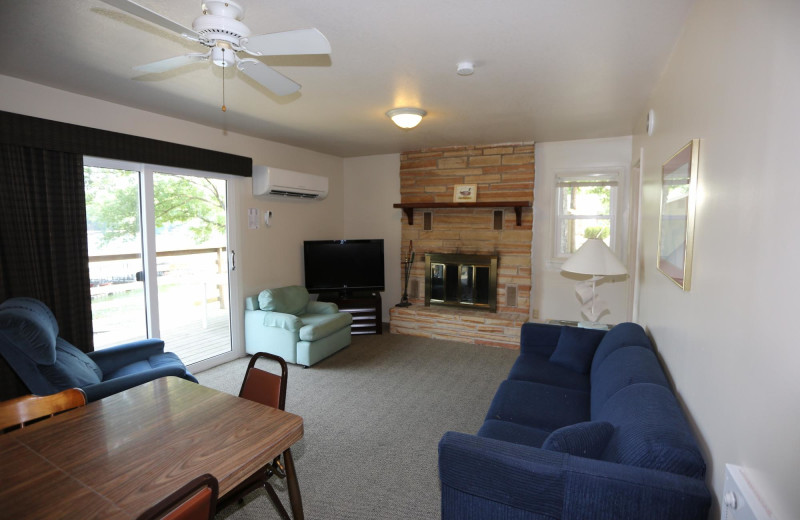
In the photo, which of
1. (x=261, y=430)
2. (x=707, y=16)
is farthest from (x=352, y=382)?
(x=707, y=16)

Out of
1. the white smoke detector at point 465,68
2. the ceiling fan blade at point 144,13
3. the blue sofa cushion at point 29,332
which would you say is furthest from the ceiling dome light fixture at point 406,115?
the blue sofa cushion at point 29,332

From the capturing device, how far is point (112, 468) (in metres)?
1.36

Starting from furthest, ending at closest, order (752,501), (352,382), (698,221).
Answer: (352,382), (698,221), (752,501)

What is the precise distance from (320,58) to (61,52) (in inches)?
57.5

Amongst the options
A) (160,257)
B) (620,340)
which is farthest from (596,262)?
(160,257)

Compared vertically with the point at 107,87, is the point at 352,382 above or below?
below

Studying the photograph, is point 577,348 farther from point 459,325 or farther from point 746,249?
point 459,325

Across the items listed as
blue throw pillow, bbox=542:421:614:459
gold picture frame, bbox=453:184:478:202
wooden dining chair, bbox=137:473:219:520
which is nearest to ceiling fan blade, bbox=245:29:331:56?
wooden dining chair, bbox=137:473:219:520

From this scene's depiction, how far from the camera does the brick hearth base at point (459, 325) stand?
4.86 meters

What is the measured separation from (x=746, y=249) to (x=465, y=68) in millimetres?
1866

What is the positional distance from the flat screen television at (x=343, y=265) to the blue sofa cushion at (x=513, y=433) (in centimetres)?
354

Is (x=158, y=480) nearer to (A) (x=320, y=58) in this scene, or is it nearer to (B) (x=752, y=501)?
(B) (x=752, y=501)

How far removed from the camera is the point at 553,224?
5.00 m

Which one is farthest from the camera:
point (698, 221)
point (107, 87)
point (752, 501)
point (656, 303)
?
point (107, 87)
